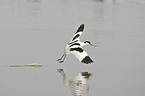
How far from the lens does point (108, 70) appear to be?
6586 mm

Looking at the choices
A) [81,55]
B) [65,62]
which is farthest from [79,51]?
[65,62]

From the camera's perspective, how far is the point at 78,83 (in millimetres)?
5699

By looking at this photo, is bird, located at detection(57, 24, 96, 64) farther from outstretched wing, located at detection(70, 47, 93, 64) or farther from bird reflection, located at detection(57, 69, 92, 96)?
bird reflection, located at detection(57, 69, 92, 96)

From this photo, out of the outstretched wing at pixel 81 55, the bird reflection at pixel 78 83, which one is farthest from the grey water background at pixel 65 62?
the outstretched wing at pixel 81 55

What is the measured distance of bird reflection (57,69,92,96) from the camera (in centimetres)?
522

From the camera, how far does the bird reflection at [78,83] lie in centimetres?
522

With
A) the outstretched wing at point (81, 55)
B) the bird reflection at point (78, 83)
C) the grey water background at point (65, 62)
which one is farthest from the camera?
the outstretched wing at point (81, 55)

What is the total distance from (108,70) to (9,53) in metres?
2.39

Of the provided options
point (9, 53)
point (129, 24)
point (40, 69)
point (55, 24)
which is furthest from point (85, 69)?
point (129, 24)

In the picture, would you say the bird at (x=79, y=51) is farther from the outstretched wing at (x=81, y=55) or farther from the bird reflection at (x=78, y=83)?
the bird reflection at (x=78, y=83)

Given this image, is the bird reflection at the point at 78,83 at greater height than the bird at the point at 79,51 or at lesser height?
lesser

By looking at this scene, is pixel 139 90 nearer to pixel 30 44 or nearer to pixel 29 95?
pixel 29 95

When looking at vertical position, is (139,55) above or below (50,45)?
below

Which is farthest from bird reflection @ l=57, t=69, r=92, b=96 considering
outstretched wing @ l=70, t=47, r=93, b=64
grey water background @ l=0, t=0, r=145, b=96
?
outstretched wing @ l=70, t=47, r=93, b=64
